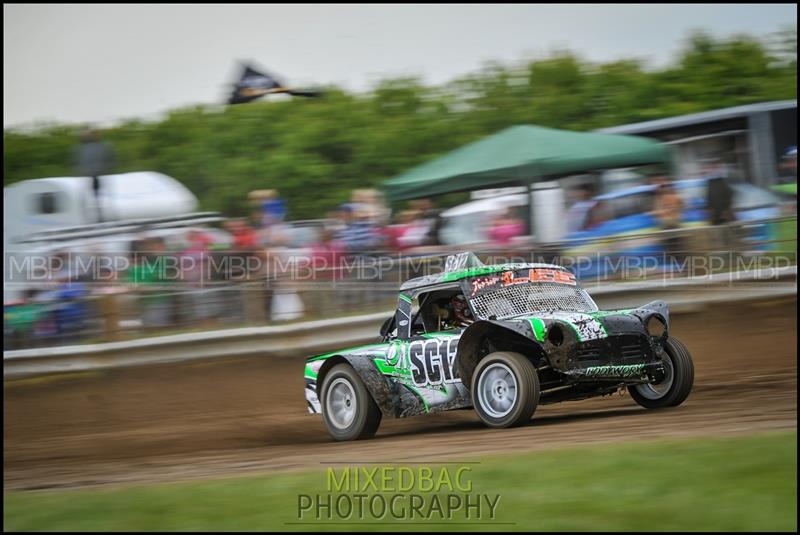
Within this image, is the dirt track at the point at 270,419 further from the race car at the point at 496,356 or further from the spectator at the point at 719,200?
the spectator at the point at 719,200

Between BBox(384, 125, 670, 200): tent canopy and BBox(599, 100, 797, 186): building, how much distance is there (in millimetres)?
1854

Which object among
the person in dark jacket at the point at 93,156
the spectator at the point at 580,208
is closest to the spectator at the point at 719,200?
the spectator at the point at 580,208

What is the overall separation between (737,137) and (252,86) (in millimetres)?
8224

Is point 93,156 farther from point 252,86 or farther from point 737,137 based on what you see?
point 737,137

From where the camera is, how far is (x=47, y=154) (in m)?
31.8

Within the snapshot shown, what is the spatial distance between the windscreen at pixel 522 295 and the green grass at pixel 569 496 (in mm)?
2456

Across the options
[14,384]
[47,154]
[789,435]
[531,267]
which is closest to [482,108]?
[47,154]

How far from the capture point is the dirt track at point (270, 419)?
25.6ft

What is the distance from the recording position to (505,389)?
8375 millimetres

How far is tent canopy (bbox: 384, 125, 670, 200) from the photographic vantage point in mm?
14625

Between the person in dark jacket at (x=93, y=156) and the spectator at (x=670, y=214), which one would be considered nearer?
the spectator at (x=670, y=214)

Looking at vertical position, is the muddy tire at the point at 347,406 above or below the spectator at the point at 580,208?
below

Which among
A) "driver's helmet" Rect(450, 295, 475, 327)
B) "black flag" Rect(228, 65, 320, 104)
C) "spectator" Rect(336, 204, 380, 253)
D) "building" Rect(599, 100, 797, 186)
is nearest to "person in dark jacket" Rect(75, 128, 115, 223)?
"black flag" Rect(228, 65, 320, 104)

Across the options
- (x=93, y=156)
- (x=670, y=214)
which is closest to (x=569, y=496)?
(x=670, y=214)
